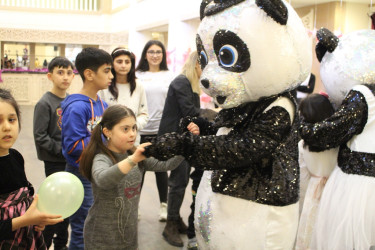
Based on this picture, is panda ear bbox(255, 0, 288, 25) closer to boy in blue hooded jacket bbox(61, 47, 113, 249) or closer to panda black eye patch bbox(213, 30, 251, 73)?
panda black eye patch bbox(213, 30, 251, 73)

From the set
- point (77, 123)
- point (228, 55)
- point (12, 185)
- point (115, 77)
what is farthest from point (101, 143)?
point (115, 77)

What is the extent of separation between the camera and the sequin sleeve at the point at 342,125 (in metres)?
2.10

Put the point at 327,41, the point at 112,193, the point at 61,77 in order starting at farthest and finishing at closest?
the point at 61,77
the point at 327,41
the point at 112,193

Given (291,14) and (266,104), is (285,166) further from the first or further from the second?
(291,14)

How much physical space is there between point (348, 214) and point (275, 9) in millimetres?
1193

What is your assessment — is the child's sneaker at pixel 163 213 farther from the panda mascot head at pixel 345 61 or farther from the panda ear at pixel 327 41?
the panda ear at pixel 327 41

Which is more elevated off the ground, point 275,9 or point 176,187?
point 275,9

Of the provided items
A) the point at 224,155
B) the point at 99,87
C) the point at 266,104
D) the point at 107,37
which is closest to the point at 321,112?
the point at 266,104

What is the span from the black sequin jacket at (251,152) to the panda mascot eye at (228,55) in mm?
192

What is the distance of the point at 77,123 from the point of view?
2201mm

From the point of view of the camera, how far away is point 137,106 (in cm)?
312

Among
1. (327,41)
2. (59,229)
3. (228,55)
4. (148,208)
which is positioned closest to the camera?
(228,55)

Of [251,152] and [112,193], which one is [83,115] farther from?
[251,152]

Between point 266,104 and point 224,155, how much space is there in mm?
282
